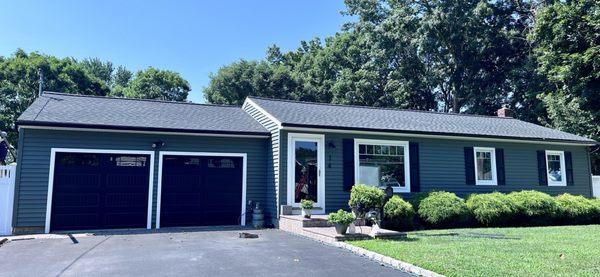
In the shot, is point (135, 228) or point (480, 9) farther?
point (480, 9)

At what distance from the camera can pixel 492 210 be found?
37.6 ft

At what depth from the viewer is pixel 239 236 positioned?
9.52m

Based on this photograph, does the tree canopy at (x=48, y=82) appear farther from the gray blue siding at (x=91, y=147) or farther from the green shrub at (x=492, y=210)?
the green shrub at (x=492, y=210)

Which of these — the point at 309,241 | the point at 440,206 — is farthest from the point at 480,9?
the point at 309,241

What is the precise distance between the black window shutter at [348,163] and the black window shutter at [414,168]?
201 centimetres

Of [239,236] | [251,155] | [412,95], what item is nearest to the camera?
[239,236]

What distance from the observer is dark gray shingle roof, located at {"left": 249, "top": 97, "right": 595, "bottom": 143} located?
12.3m

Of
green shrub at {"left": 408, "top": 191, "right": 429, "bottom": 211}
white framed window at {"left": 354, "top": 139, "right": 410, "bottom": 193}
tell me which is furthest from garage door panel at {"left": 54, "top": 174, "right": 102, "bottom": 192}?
green shrub at {"left": 408, "top": 191, "right": 429, "bottom": 211}

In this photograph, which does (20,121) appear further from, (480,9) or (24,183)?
(480,9)

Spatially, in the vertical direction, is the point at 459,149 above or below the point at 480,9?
below

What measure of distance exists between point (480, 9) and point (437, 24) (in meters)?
2.42

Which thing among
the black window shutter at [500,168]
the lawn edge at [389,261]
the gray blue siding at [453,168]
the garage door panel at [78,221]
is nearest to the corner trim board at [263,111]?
the gray blue siding at [453,168]

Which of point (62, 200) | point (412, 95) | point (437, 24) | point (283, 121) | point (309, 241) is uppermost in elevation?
point (437, 24)

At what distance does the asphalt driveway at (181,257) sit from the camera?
598 cm
